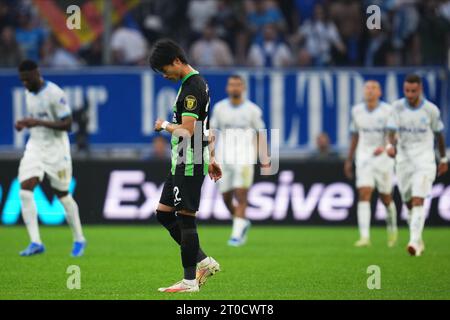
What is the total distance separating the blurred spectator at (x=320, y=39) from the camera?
2334 cm


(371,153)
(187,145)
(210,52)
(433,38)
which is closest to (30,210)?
(187,145)

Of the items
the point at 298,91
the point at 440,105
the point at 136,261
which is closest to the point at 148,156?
the point at 298,91

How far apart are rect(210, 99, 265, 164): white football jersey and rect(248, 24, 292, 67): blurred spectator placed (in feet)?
16.8

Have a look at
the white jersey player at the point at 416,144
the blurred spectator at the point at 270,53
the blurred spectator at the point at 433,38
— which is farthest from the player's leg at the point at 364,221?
the blurred spectator at the point at 270,53

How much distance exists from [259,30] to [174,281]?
489 inches

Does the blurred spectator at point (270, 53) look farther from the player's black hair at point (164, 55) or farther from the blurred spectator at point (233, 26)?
the player's black hair at point (164, 55)

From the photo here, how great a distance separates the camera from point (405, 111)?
622 inches

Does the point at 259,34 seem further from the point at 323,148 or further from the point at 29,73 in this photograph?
the point at 29,73

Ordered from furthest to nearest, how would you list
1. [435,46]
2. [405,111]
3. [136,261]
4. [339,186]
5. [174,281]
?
[435,46], [339,186], [405,111], [136,261], [174,281]

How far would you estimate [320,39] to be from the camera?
23375 millimetres

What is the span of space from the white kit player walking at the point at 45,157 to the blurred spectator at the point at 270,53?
8.43 metres

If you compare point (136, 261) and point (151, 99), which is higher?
point (151, 99)

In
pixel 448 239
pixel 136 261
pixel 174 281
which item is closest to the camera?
pixel 174 281

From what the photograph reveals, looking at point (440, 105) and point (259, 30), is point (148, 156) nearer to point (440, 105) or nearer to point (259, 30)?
point (259, 30)
